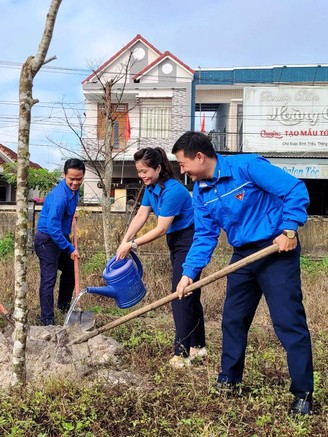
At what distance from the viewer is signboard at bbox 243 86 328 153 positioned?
16281 millimetres

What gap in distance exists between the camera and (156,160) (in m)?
3.72

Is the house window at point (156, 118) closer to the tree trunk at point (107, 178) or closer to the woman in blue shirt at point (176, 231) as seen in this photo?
the tree trunk at point (107, 178)

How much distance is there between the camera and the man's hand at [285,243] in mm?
2642

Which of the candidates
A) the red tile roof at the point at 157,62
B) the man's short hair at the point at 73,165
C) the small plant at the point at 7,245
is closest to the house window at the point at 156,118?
the red tile roof at the point at 157,62

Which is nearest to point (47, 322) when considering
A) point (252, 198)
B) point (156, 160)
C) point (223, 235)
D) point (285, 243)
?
point (156, 160)

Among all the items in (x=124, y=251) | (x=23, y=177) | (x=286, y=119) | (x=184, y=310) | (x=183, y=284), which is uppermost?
(x=286, y=119)

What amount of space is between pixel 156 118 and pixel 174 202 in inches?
552

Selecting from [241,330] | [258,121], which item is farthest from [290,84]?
[241,330]

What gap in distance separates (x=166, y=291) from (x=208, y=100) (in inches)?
507

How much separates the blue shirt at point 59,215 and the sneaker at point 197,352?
5.43ft

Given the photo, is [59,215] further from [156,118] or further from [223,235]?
[156,118]

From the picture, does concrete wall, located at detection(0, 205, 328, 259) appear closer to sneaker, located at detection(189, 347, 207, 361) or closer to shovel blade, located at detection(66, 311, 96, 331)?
shovel blade, located at detection(66, 311, 96, 331)

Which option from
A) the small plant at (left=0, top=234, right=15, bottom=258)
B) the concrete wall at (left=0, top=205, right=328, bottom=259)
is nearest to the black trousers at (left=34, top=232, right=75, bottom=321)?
the concrete wall at (left=0, top=205, right=328, bottom=259)

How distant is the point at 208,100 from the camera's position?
1819cm
